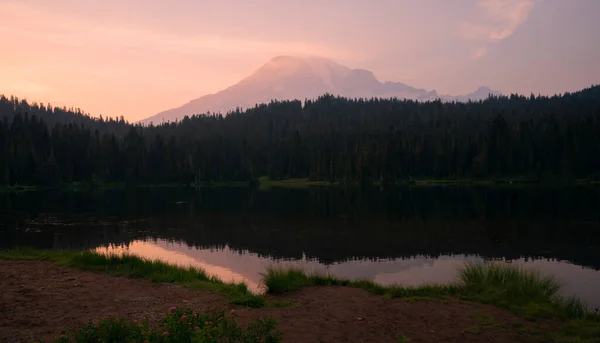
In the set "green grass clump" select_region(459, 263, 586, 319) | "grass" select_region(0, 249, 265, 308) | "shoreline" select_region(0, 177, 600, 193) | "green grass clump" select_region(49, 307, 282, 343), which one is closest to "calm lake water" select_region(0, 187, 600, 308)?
"grass" select_region(0, 249, 265, 308)

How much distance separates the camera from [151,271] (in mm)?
18656

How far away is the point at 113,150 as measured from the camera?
16025cm

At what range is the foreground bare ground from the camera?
1103cm

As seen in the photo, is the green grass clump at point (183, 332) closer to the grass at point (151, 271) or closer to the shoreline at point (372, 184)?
the grass at point (151, 271)

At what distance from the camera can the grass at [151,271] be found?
15.2 metres

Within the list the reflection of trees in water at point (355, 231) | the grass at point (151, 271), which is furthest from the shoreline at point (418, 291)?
the reflection of trees in water at point (355, 231)

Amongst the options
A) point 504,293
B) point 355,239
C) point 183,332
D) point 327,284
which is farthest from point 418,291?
point 355,239

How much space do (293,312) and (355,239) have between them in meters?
22.6

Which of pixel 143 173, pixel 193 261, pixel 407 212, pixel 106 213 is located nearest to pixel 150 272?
pixel 193 261

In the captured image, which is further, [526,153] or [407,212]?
[526,153]

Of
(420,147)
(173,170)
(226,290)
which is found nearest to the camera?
(226,290)

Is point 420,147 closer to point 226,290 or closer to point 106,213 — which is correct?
point 106,213

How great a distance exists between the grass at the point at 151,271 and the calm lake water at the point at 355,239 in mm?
3018

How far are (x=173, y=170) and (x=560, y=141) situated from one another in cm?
13557
